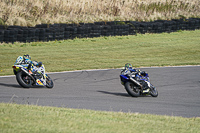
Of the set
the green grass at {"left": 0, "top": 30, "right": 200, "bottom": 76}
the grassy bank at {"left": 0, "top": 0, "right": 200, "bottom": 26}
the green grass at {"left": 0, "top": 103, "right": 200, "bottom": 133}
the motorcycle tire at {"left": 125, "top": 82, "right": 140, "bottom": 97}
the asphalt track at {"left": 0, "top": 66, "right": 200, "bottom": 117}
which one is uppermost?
the grassy bank at {"left": 0, "top": 0, "right": 200, "bottom": 26}

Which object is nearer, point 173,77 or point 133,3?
point 173,77

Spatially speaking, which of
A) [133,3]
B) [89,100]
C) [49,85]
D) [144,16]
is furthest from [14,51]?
[133,3]

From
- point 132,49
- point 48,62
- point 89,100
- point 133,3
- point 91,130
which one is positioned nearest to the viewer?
point 91,130

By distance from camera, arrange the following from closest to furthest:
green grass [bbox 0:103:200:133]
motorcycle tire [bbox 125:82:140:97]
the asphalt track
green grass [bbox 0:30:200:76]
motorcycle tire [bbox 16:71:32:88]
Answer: green grass [bbox 0:103:200:133] < the asphalt track < motorcycle tire [bbox 125:82:140:97] < motorcycle tire [bbox 16:71:32:88] < green grass [bbox 0:30:200:76]

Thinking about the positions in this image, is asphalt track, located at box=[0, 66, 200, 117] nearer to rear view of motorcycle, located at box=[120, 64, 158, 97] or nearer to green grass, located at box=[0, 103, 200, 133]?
rear view of motorcycle, located at box=[120, 64, 158, 97]

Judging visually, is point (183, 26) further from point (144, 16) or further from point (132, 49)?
point (132, 49)

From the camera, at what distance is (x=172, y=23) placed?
3300cm

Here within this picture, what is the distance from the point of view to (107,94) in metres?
11.7

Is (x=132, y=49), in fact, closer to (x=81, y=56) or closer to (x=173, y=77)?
(x=81, y=56)

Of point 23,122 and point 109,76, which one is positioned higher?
point 23,122

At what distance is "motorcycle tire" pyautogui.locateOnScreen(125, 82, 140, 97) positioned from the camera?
36.7ft

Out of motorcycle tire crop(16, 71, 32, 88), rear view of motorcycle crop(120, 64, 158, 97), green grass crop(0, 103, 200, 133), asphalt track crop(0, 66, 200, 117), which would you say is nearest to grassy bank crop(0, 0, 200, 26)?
asphalt track crop(0, 66, 200, 117)

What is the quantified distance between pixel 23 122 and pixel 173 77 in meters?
9.97

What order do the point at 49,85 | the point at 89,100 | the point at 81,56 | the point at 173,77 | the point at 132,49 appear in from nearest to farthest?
the point at 89,100, the point at 49,85, the point at 173,77, the point at 81,56, the point at 132,49
